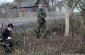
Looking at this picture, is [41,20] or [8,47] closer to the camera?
[8,47]

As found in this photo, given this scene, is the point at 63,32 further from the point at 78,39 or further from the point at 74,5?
the point at 78,39

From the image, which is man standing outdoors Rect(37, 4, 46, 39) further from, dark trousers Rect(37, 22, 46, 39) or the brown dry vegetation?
the brown dry vegetation

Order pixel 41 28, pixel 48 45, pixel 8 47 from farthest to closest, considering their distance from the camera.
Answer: pixel 41 28, pixel 48 45, pixel 8 47

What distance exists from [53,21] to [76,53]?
6025 mm

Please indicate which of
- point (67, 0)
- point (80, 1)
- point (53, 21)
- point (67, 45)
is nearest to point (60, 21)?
point (53, 21)

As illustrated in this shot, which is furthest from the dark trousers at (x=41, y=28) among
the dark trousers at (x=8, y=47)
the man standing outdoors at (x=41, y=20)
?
the dark trousers at (x=8, y=47)

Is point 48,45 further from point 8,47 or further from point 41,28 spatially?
point 41,28

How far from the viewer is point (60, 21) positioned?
50.7 feet

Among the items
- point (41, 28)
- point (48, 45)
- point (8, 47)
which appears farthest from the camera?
point (41, 28)

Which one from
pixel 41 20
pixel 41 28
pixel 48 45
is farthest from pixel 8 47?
pixel 41 20

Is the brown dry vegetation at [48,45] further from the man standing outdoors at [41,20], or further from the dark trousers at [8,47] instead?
the man standing outdoors at [41,20]

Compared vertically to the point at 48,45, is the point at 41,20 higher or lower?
higher

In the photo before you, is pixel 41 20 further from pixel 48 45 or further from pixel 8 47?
pixel 8 47

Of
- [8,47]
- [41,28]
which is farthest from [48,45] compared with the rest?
[41,28]
